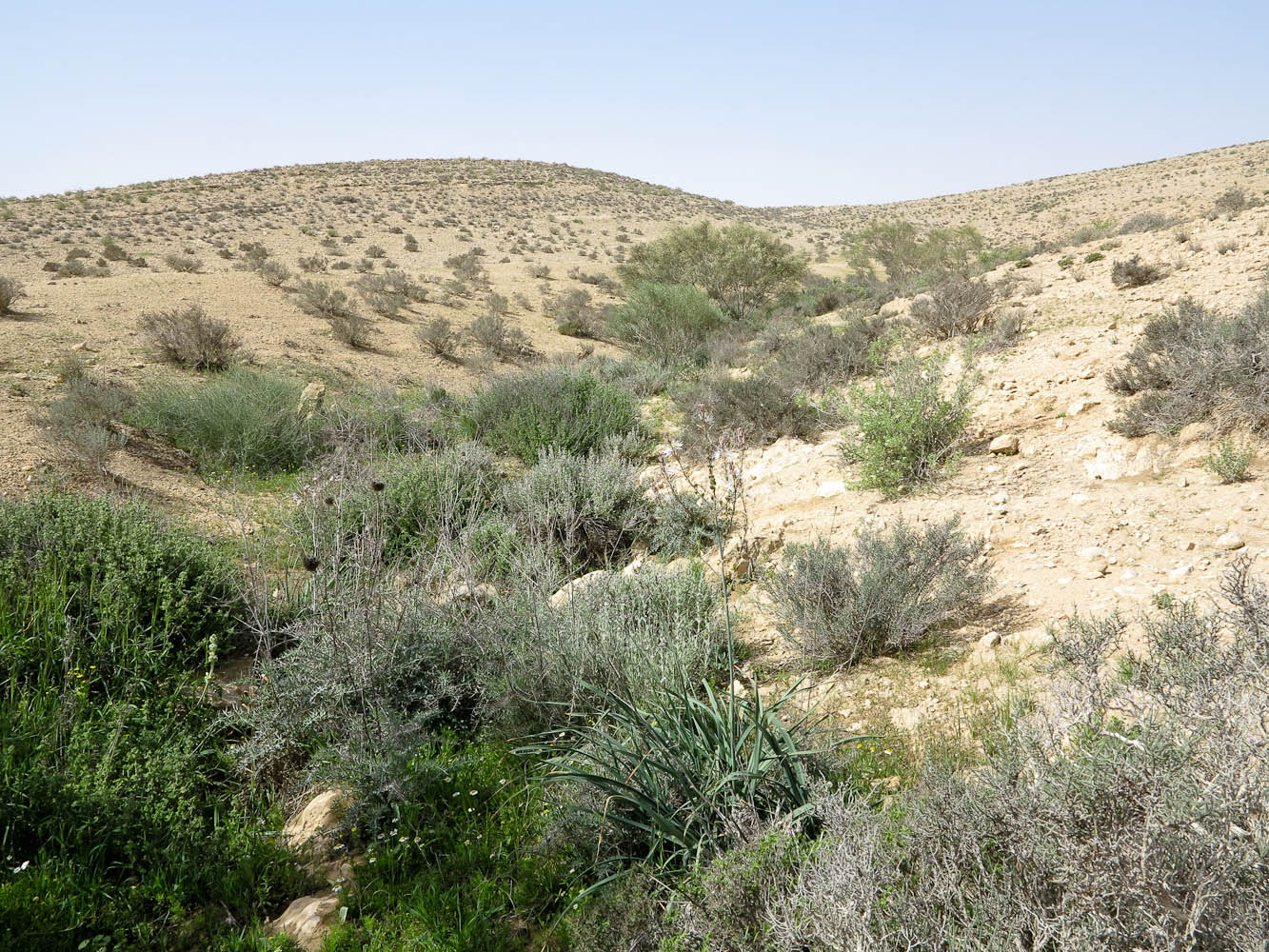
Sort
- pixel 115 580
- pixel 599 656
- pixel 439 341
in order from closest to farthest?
1. pixel 599 656
2. pixel 115 580
3. pixel 439 341

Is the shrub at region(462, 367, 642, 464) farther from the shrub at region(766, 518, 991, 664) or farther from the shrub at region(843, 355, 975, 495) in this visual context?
the shrub at region(766, 518, 991, 664)

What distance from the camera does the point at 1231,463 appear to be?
15.2 ft

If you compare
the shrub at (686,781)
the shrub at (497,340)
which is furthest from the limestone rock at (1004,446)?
the shrub at (497,340)

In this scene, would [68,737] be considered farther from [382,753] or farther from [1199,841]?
[1199,841]

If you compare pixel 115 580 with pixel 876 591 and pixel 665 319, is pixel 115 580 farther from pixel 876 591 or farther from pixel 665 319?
pixel 665 319

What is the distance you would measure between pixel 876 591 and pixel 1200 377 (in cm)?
366

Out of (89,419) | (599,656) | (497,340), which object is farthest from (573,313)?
(599,656)

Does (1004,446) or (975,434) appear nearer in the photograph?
(1004,446)

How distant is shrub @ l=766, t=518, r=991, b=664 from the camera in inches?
150

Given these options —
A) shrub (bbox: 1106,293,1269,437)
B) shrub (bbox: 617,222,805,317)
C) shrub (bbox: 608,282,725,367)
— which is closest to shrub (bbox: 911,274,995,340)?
shrub (bbox: 1106,293,1269,437)

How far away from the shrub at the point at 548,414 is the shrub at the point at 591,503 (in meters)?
1.24

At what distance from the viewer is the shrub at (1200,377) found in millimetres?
5125

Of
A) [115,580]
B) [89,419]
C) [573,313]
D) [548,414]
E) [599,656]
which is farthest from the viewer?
[573,313]

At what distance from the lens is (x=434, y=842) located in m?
2.68
